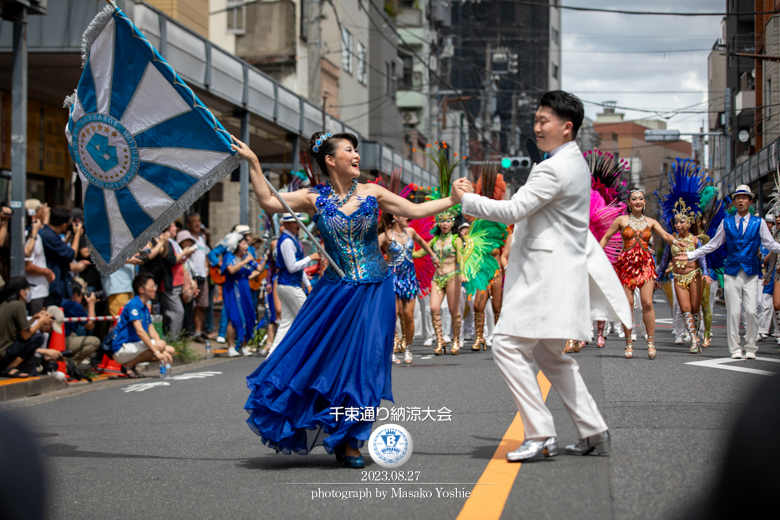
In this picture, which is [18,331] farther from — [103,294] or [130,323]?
[103,294]

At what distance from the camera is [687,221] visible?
476 inches

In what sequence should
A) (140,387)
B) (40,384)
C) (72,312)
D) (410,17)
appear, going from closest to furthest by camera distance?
(40,384) → (140,387) → (72,312) → (410,17)

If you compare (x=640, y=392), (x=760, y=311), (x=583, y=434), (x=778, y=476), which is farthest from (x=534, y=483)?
(x=760, y=311)

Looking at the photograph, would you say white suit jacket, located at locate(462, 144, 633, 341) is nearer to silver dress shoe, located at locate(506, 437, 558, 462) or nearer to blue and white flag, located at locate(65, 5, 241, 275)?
silver dress shoe, located at locate(506, 437, 558, 462)

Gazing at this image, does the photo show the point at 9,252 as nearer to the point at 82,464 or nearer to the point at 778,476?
the point at 82,464

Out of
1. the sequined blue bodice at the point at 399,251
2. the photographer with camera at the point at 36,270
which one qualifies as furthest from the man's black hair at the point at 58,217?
the sequined blue bodice at the point at 399,251

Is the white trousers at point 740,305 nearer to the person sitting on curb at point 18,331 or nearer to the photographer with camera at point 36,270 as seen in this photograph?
the person sitting on curb at point 18,331

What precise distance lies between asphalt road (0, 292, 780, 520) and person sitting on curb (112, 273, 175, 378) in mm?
1554

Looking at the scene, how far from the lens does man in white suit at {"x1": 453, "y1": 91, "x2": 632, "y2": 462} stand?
15.5 ft

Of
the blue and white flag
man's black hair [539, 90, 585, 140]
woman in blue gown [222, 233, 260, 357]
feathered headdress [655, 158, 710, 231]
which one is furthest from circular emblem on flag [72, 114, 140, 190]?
feathered headdress [655, 158, 710, 231]

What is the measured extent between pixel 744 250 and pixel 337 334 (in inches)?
288

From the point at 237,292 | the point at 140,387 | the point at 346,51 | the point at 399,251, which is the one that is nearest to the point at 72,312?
the point at 140,387

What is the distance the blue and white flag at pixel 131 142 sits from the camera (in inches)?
238

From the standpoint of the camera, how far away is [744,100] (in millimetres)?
32750
